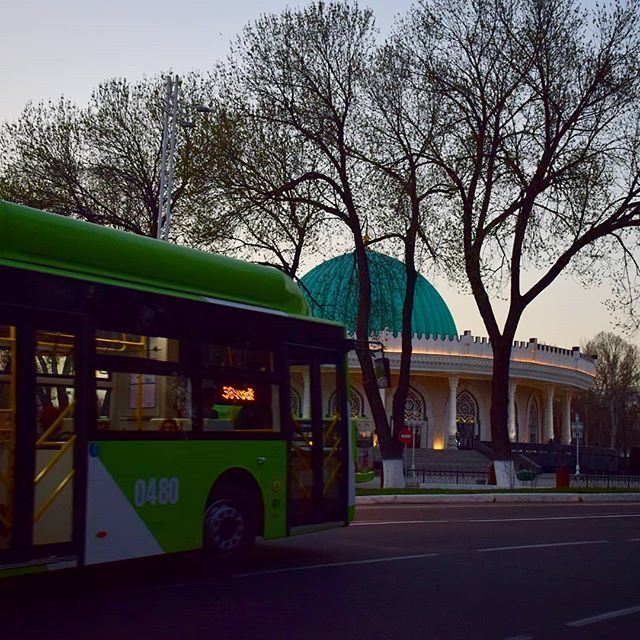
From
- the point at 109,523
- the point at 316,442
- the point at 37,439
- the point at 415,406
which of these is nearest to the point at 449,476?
the point at 415,406

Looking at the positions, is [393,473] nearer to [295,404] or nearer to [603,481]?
[295,404]

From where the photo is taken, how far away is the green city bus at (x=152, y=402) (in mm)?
8594

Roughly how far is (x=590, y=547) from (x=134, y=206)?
26165 mm

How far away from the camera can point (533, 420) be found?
265 ft

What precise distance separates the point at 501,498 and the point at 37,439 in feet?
74.5

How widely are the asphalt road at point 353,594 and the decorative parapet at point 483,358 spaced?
50097 millimetres

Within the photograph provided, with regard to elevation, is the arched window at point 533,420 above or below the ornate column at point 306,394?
above

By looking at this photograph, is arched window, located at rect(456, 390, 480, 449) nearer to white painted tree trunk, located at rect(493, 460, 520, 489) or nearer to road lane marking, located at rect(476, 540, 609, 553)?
white painted tree trunk, located at rect(493, 460, 520, 489)

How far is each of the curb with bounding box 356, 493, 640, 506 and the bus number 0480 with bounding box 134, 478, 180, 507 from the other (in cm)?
1494

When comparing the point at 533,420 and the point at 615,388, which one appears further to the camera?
the point at 615,388

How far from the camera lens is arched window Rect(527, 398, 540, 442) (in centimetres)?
7988

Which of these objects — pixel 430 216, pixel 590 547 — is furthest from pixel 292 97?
pixel 590 547

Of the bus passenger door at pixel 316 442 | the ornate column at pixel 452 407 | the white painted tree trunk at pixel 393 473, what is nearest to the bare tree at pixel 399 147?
the white painted tree trunk at pixel 393 473

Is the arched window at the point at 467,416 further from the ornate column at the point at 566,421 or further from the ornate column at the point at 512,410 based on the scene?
the ornate column at the point at 566,421
